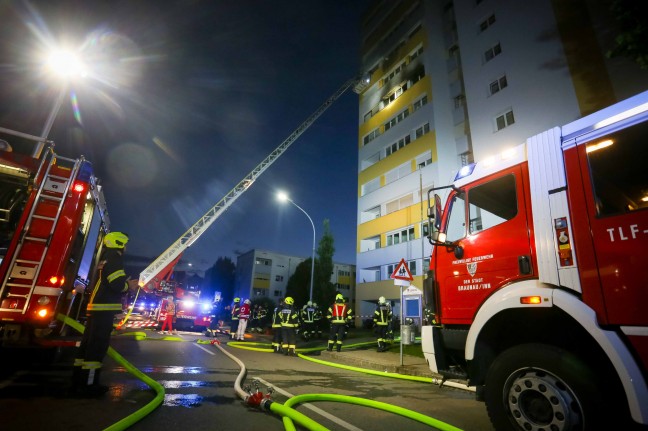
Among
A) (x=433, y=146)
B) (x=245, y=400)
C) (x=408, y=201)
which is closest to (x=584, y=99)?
(x=433, y=146)

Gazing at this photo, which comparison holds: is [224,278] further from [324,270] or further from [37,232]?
[37,232]

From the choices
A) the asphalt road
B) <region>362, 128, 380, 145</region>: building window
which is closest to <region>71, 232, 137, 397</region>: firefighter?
the asphalt road

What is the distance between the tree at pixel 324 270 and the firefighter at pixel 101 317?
2624 cm

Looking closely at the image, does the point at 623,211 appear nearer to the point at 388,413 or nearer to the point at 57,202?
the point at 388,413

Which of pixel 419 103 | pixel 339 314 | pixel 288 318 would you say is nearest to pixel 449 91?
pixel 419 103

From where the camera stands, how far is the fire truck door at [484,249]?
3396 mm

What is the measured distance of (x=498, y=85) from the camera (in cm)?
2003

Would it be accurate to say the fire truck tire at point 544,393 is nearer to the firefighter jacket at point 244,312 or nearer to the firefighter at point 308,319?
the firefighter jacket at point 244,312

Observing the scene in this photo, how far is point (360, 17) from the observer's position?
1437 inches

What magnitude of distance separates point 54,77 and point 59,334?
7820 millimetres

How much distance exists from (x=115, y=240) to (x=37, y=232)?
5.23 feet

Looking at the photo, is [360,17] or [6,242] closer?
[6,242]

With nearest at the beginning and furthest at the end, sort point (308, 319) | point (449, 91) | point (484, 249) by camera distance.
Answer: point (484, 249)
point (308, 319)
point (449, 91)

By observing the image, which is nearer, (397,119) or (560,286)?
(560,286)
